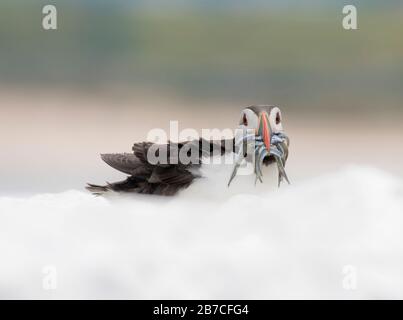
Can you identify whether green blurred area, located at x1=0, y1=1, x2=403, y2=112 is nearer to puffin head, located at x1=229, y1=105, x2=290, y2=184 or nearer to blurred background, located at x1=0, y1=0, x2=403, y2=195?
blurred background, located at x1=0, y1=0, x2=403, y2=195

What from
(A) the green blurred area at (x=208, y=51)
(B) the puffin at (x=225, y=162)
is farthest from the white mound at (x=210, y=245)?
(A) the green blurred area at (x=208, y=51)

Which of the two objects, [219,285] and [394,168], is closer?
[219,285]

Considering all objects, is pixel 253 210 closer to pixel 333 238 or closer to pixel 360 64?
pixel 333 238

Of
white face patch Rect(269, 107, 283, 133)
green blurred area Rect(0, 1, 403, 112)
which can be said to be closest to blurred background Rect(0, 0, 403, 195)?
green blurred area Rect(0, 1, 403, 112)

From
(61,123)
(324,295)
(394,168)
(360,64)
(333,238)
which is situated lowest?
(324,295)

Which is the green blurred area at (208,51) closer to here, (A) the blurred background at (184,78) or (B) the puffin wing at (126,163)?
(A) the blurred background at (184,78)

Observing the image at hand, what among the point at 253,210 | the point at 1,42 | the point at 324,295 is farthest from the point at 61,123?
the point at 324,295

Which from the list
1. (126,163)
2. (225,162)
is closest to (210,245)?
(225,162)
